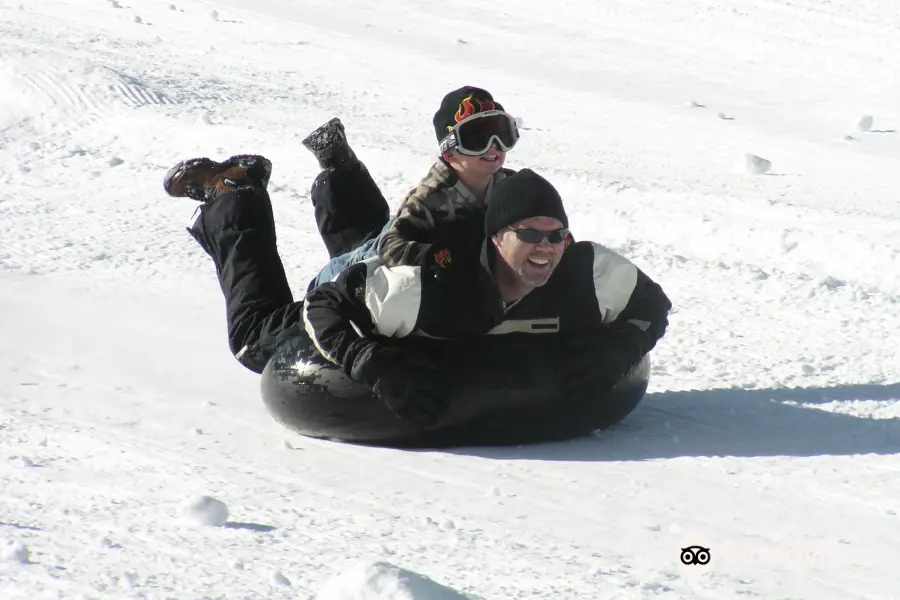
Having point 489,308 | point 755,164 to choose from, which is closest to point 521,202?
point 489,308

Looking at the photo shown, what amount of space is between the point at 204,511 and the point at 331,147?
7.48 ft

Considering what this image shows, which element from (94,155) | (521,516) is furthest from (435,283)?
(94,155)

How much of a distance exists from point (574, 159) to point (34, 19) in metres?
5.50

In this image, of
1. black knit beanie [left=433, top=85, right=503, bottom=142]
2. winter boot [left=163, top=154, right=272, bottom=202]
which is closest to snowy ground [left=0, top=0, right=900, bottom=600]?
winter boot [left=163, top=154, right=272, bottom=202]

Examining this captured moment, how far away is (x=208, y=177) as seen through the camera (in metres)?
5.49

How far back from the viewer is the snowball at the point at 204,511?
3.64m

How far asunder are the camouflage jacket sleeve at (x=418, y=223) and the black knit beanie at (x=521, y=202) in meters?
0.22

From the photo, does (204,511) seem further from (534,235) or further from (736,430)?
(736,430)

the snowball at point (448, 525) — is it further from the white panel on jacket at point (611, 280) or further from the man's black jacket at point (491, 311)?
the white panel on jacket at point (611, 280)

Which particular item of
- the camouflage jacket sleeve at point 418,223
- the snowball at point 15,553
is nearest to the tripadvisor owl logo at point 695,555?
the camouflage jacket sleeve at point 418,223

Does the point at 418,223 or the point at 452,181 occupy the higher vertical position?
the point at 452,181

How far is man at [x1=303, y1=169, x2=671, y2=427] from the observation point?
4234mm

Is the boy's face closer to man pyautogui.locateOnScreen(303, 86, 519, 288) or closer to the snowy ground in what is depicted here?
man pyautogui.locateOnScreen(303, 86, 519, 288)

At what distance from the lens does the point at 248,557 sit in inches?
135
